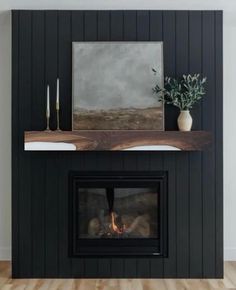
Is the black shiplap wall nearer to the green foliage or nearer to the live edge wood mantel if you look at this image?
the green foliage

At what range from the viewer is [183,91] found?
4500 millimetres

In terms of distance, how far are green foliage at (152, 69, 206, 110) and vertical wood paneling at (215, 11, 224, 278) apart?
14cm

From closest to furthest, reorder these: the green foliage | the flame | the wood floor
A: the wood floor
the green foliage
the flame

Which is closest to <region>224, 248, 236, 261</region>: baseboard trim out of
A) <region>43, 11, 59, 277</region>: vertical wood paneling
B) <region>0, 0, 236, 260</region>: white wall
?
<region>0, 0, 236, 260</region>: white wall

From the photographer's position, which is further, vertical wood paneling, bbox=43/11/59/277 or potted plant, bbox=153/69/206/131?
vertical wood paneling, bbox=43/11/59/277

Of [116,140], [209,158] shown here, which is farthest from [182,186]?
[116,140]

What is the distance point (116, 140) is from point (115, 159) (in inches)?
10.3

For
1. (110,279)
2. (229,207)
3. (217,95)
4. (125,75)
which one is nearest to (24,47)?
(125,75)

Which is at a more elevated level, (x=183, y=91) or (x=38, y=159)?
(x=183, y=91)

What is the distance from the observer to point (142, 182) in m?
4.55

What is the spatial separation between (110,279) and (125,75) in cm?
169

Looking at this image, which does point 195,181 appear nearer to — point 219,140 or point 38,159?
point 219,140

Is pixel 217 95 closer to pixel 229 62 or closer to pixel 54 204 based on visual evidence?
pixel 229 62

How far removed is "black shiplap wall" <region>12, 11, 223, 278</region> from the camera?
4.53 m
